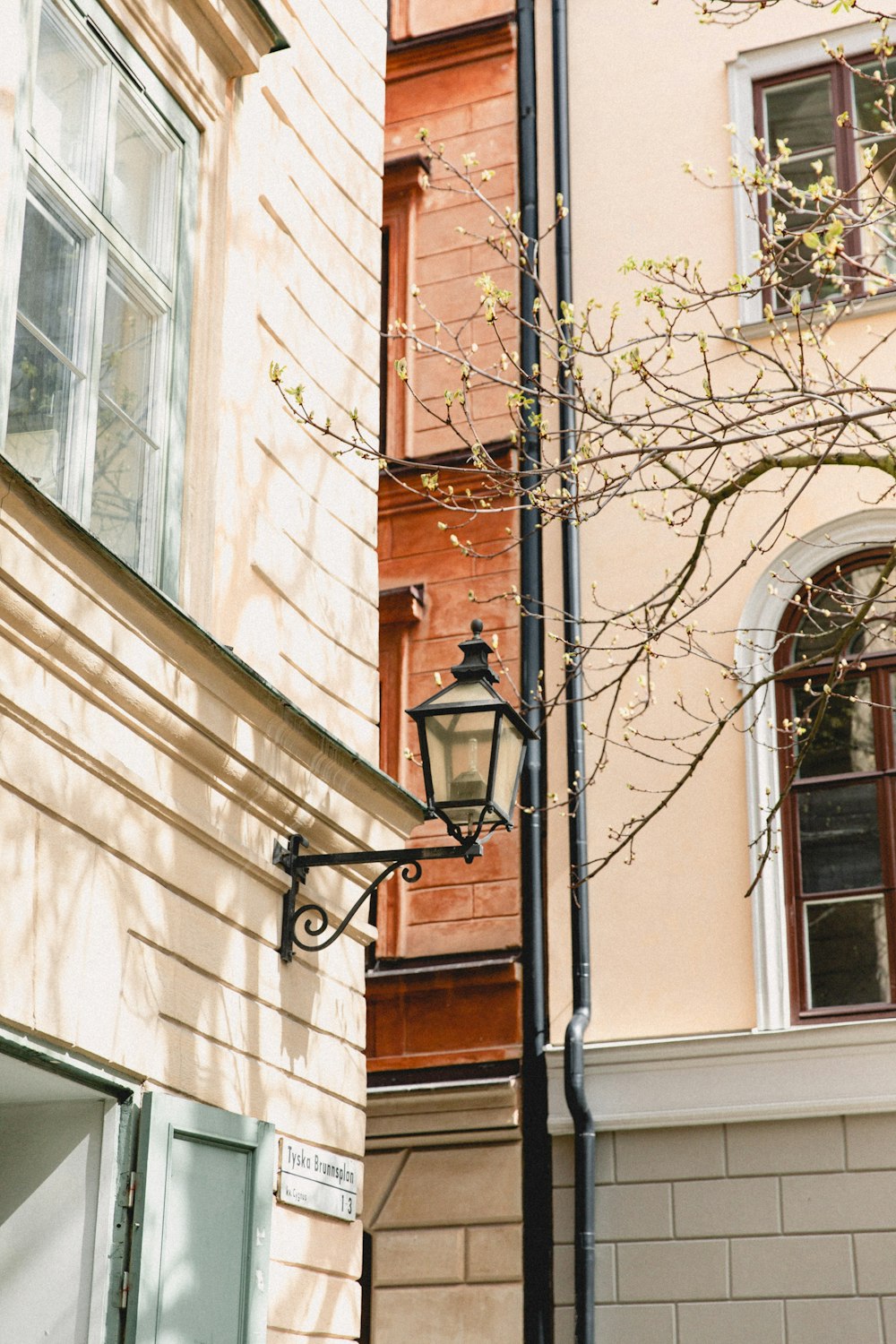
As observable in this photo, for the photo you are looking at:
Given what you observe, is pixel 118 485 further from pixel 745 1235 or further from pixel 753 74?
pixel 753 74

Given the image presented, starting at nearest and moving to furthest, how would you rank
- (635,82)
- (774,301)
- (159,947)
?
(159,947), (774,301), (635,82)

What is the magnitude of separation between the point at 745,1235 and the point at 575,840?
2.48m

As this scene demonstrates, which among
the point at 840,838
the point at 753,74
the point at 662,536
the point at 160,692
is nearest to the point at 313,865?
the point at 160,692

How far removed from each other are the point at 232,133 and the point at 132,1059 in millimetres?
3352

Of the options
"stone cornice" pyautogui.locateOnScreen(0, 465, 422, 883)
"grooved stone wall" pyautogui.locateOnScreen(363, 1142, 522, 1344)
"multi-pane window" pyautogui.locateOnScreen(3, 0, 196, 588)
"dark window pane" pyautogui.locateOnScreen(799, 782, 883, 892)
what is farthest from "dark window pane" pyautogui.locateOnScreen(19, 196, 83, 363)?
"grooved stone wall" pyautogui.locateOnScreen(363, 1142, 522, 1344)

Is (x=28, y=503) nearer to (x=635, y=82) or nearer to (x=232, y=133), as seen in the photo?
(x=232, y=133)

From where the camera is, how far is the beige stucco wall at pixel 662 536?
10289mm

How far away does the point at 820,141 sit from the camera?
11.6 m

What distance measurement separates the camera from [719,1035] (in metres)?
9.92

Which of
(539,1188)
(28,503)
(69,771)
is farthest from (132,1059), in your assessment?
(539,1188)

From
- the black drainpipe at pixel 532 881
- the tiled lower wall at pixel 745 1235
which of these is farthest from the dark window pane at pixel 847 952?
the black drainpipe at pixel 532 881

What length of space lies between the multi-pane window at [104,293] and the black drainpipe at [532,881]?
360 centimetres

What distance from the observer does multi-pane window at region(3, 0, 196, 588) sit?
5.16m

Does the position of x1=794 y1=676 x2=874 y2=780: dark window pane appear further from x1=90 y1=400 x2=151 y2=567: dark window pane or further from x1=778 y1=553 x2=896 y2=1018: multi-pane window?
x1=90 y1=400 x2=151 y2=567: dark window pane
